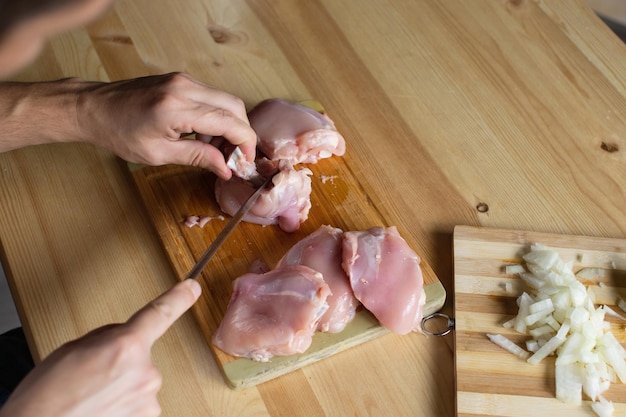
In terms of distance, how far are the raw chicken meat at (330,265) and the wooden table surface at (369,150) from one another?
0.34 ft

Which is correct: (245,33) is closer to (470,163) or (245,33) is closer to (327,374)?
(470,163)

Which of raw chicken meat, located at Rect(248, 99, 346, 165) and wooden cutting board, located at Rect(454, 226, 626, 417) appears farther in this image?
raw chicken meat, located at Rect(248, 99, 346, 165)

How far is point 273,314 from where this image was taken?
5.35ft

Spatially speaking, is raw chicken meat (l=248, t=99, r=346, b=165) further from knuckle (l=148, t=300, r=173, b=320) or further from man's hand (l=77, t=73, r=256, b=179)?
knuckle (l=148, t=300, r=173, b=320)

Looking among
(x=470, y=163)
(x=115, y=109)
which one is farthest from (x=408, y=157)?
(x=115, y=109)

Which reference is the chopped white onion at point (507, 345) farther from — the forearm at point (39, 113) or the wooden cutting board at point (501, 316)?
the forearm at point (39, 113)

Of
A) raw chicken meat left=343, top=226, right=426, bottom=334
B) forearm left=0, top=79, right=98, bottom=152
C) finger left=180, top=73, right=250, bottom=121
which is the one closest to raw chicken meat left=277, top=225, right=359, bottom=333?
raw chicken meat left=343, top=226, right=426, bottom=334

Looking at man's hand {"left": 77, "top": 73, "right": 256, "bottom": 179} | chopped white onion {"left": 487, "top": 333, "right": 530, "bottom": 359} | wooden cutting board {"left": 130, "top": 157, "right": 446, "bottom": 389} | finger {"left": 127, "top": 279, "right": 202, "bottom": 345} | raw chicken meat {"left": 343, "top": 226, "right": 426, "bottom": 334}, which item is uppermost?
finger {"left": 127, "top": 279, "right": 202, "bottom": 345}

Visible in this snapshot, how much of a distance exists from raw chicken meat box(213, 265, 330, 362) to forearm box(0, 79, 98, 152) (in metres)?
0.64

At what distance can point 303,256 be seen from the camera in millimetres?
1717

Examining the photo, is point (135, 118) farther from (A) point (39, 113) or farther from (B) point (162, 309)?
(B) point (162, 309)

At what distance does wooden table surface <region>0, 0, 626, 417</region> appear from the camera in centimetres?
165

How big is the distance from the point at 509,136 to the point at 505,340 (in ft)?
2.34

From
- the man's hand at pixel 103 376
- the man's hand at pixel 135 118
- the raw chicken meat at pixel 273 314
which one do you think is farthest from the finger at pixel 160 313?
the man's hand at pixel 135 118
